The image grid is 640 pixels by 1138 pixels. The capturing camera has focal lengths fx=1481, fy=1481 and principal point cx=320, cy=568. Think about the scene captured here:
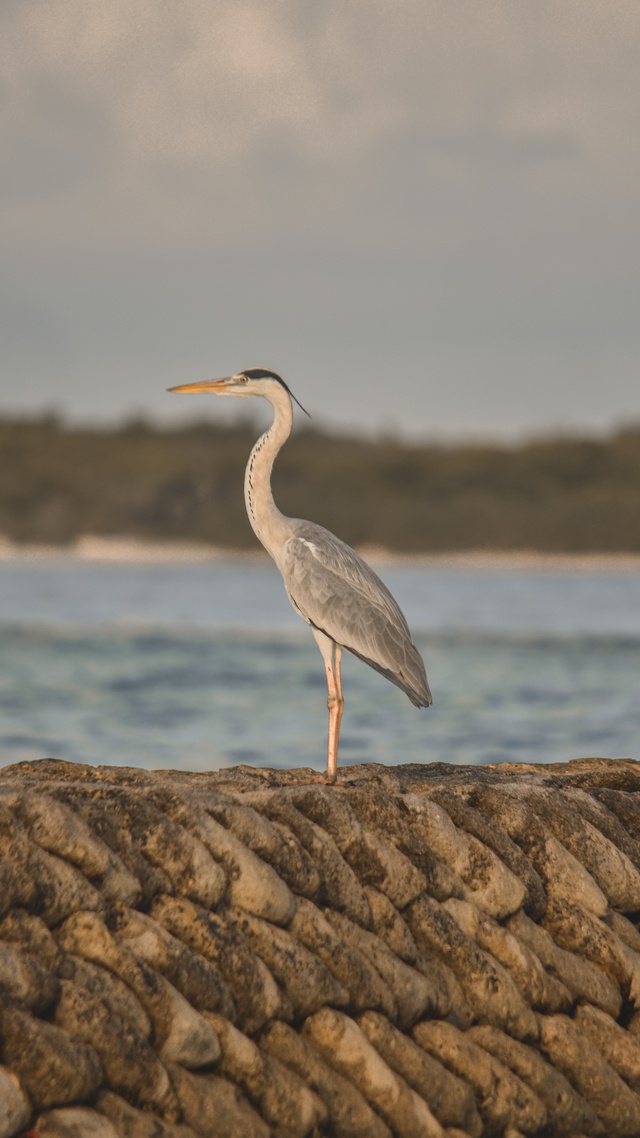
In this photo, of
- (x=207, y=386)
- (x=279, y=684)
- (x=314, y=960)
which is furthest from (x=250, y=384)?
(x=279, y=684)

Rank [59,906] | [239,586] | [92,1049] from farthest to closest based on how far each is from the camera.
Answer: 1. [239,586]
2. [59,906]
3. [92,1049]

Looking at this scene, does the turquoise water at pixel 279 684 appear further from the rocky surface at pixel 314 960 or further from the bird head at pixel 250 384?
the rocky surface at pixel 314 960

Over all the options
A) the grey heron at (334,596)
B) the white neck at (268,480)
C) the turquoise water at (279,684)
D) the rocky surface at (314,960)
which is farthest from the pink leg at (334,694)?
the turquoise water at (279,684)

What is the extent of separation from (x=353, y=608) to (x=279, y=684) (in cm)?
1346

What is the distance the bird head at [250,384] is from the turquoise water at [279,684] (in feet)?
15.6

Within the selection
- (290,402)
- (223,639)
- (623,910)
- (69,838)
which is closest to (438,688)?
(223,639)

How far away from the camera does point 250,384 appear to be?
6.85m

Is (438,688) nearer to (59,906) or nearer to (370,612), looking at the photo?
(370,612)

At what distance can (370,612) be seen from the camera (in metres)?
6.25

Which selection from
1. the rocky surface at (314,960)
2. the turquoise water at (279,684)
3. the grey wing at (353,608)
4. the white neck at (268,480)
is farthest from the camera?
the turquoise water at (279,684)

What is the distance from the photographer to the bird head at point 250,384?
267 inches

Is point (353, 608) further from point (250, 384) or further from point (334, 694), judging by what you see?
point (250, 384)

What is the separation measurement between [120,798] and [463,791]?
4.15 feet

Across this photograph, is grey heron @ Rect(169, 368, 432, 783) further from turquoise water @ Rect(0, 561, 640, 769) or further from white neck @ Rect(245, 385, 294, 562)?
turquoise water @ Rect(0, 561, 640, 769)
